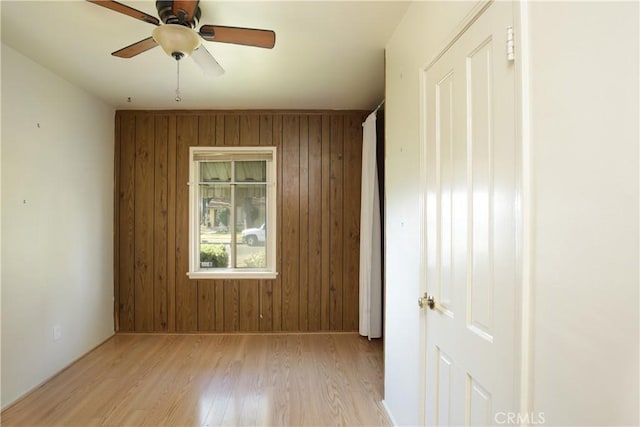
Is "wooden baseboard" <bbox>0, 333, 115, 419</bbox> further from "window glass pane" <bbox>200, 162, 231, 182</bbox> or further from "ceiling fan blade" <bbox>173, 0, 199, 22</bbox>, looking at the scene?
"ceiling fan blade" <bbox>173, 0, 199, 22</bbox>

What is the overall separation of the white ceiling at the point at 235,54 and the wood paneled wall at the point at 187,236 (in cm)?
26

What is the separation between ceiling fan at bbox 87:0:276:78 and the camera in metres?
1.52

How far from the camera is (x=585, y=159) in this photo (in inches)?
28.0

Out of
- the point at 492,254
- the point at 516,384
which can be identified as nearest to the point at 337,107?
the point at 492,254

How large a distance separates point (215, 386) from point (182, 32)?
2.40 metres

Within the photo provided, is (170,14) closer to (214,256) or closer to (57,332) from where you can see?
(214,256)

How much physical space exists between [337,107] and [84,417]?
133 inches

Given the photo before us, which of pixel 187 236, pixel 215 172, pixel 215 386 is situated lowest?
pixel 215 386

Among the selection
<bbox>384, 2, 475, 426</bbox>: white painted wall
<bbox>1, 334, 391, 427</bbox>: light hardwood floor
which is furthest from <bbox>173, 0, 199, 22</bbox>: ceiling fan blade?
<bbox>1, 334, 391, 427</bbox>: light hardwood floor

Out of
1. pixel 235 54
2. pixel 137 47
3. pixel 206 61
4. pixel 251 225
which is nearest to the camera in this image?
pixel 137 47

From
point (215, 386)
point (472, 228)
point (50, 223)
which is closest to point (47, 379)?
point (50, 223)

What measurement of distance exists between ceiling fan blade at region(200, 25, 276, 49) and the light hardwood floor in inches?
90.4

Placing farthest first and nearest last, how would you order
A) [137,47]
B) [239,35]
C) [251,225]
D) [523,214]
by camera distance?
1. [251,225]
2. [137,47]
3. [239,35]
4. [523,214]

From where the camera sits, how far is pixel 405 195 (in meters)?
1.80
